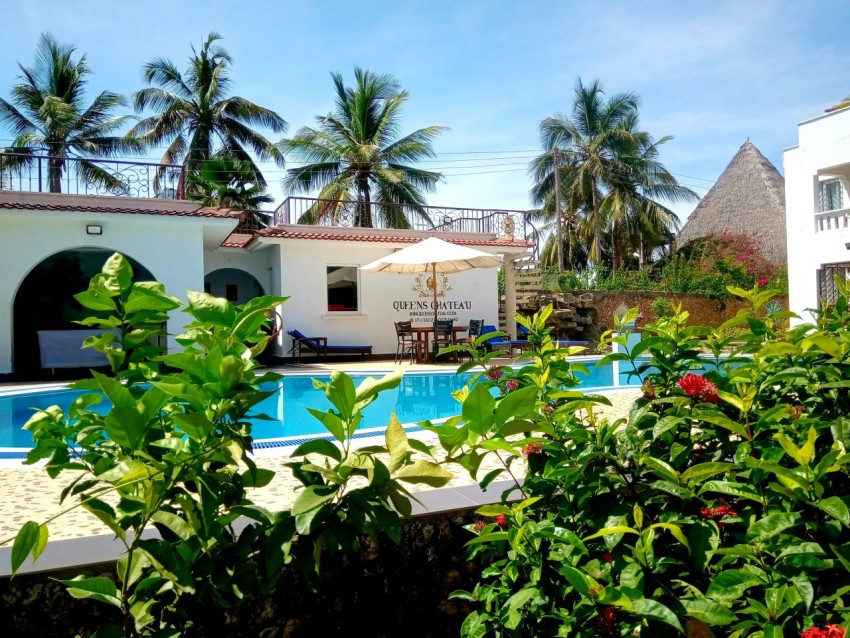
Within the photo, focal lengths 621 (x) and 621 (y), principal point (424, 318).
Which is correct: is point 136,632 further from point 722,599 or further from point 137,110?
point 137,110

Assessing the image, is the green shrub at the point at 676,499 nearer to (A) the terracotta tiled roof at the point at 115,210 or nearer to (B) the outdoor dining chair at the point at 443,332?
(B) the outdoor dining chair at the point at 443,332

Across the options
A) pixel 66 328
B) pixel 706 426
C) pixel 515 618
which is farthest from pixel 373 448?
pixel 66 328

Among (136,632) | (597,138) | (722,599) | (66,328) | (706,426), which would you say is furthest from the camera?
(597,138)

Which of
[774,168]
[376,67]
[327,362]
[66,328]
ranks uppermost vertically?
[376,67]

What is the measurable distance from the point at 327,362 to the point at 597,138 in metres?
21.5

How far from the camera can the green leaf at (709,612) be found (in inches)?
40.4

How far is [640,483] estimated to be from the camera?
1.34 metres

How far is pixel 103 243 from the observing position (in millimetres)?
13625

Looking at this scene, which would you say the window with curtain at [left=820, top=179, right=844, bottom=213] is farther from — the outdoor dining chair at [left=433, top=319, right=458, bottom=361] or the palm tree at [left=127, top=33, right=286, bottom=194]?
the palm tree at [left=127, top=33, right=286, bottom=194]

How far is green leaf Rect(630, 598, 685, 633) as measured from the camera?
1.00 m

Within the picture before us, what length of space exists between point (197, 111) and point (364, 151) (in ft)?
27.8

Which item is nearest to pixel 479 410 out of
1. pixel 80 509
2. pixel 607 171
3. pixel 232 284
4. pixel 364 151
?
pixel 80 509

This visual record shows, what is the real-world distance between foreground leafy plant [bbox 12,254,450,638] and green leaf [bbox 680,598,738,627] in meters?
0.47

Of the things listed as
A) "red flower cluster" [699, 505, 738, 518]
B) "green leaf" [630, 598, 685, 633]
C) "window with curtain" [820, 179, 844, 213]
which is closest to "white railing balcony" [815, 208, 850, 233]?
"window with curtain" [820, 179, 844, 213]
